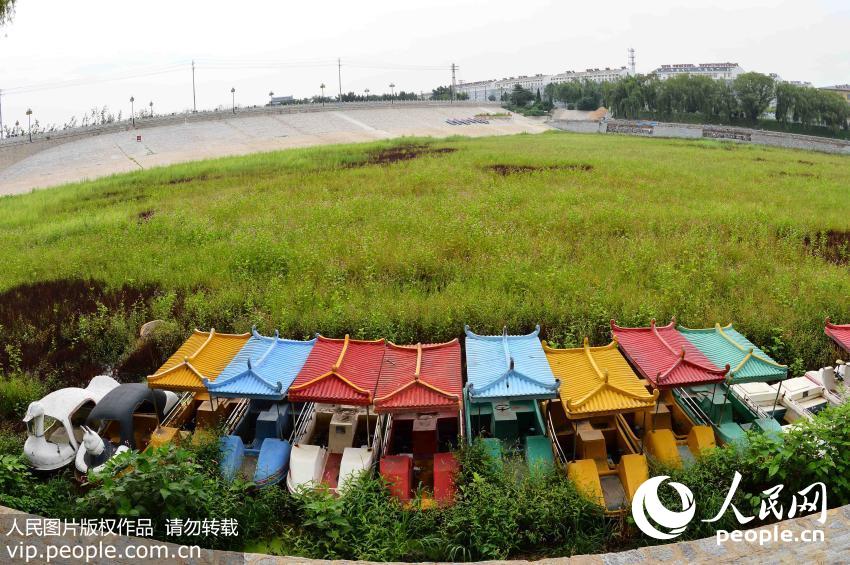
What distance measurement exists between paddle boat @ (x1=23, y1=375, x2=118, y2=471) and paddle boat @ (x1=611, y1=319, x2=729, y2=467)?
6994 mm

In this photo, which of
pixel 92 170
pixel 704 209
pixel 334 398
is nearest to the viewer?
pixel 334 398

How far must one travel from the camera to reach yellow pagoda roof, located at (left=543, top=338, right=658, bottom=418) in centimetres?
684

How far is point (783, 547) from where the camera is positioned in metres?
5.07

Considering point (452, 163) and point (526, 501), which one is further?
point (452, 163)

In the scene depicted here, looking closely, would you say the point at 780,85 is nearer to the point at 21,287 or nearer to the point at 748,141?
the point at 748,141

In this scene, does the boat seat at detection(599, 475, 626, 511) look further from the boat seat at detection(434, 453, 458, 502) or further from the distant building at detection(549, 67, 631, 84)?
the distant building at detection(549, 67, 631, 84)

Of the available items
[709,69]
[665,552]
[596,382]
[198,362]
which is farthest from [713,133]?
[709,69]

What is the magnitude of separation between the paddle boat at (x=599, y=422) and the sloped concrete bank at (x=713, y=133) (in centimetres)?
3925

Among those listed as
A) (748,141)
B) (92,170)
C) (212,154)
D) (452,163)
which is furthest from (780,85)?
(92,170)

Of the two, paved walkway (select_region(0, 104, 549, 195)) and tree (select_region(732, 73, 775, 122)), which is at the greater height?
tree (select_region(732, 73, 775, 122))

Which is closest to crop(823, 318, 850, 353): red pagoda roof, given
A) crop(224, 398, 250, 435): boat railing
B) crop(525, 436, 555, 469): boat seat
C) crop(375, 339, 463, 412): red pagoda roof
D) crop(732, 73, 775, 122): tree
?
crop(525, 436, 555, 469): boat seat

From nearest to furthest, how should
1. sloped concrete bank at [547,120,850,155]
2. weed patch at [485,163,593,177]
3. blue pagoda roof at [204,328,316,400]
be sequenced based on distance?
blue pagoda roof at [204,328,316,400] < weed patch at [485,163,593,177] < sloped concrete bank at [547,120,850,155]

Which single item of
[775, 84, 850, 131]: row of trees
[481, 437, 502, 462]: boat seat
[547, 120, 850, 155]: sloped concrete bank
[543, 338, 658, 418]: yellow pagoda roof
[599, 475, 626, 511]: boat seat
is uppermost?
[775, 84, 850, 131]: row of trees

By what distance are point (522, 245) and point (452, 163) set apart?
12602 mm
